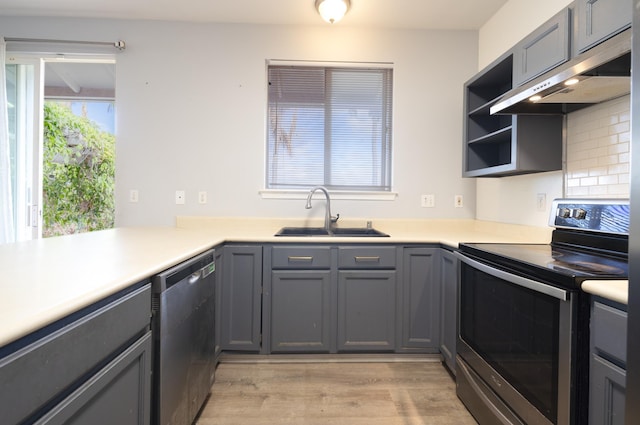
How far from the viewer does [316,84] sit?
2.71 m

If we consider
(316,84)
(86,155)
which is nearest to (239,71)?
(316,84)

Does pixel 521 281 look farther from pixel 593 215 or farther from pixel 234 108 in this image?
pixel 234 108

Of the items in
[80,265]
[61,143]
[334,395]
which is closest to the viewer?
[80,265]

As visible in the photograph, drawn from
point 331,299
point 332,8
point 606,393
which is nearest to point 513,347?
point 606,393

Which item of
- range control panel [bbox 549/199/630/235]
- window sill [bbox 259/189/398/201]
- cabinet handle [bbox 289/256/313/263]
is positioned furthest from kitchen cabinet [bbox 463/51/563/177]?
cabinet handle [bbox 289/256/313/263]

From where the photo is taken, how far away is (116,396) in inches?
35.8

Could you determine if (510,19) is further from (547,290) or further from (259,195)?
(259,195)

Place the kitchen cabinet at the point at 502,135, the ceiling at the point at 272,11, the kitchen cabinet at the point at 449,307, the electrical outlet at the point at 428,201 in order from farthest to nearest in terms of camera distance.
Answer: the electrical outlet at the point at 428,201 → the ceiling at the point at 272,11 → the kitchen cabinet at the point at 449,307 → the kitchen cabinet at the point at 502,135

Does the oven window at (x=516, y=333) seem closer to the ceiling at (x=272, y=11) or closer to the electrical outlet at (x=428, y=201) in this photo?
the electrical outlet at (x=428, y=201)

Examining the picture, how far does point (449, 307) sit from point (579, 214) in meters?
0.87

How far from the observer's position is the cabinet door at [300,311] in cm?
209

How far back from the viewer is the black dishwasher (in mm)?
1137

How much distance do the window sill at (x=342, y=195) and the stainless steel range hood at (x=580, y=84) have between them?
115 centimetres

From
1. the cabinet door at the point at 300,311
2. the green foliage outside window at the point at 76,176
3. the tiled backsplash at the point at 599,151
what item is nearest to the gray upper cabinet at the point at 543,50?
the tiled backsplash at the point at 599,151
